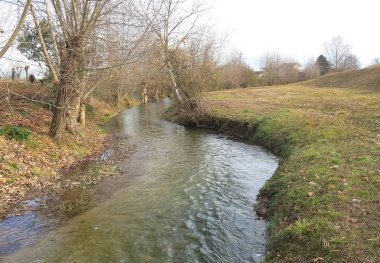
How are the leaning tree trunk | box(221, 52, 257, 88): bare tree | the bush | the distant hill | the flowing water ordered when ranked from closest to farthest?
the flowing water
the bush
the leaning tree trunk
the distant hill
box(221, 52, 257, 88): bare tree

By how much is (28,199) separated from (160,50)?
19.7 metres

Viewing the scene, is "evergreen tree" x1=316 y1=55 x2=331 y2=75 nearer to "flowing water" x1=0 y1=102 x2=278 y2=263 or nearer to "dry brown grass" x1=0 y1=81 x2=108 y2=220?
"flowing water" x1=0 y1=102 x2=278 y2=263

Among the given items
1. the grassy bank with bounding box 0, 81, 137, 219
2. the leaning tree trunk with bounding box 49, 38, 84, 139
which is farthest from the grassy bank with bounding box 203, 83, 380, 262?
the leaning tree trunk with bounding box 49, 38, 84, 139

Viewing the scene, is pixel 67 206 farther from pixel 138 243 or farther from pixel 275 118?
pixel 275 118

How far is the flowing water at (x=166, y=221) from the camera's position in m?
7.20

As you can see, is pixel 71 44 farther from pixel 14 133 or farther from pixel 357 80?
pixel 357 80

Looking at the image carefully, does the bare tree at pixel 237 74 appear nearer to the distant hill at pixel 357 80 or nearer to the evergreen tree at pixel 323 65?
the distant hill at pixel 357 80

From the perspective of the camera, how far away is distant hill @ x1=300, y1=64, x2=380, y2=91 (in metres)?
38.9

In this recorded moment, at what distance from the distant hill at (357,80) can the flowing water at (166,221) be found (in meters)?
29.5

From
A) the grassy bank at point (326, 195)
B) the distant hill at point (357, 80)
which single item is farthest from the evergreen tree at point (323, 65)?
the grassy bank at point (326, 195)

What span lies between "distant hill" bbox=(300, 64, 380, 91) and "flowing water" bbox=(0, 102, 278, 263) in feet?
96.8

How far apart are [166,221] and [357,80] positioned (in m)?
43.3

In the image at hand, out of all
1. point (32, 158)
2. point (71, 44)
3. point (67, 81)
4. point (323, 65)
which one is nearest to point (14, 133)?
point (32, 158)

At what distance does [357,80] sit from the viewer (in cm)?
4459
